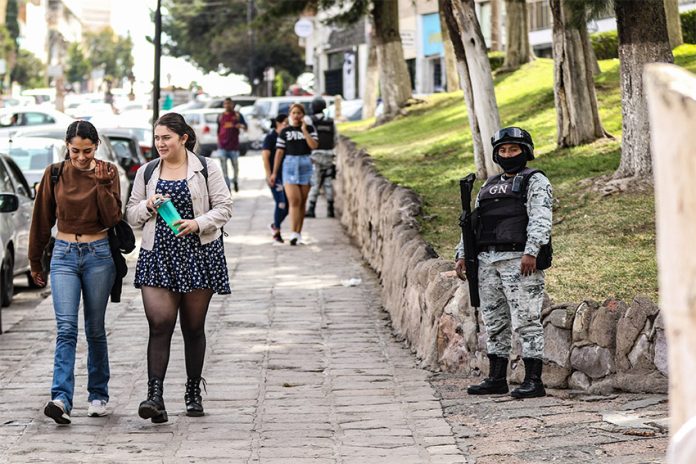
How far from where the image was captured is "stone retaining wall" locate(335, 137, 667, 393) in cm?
781

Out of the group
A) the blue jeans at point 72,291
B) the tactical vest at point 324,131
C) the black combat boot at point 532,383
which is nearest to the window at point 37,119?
the tactical vest at point 324,131

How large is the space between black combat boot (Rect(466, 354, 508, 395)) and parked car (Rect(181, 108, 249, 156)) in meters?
29.8

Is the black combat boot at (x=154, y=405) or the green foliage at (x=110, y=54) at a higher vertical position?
the green foliage at (x=110, y=54)

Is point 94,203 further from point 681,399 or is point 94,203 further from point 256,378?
point 681,399

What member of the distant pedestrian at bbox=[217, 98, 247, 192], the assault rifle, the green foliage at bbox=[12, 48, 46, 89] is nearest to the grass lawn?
the assault rifle

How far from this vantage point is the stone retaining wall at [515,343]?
7.81m

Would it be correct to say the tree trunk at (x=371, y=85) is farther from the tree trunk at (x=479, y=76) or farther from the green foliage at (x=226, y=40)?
the green foliage at (x=226, y=40)

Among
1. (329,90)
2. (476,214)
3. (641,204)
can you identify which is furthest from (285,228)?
(329,90)

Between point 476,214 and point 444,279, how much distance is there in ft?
4.34

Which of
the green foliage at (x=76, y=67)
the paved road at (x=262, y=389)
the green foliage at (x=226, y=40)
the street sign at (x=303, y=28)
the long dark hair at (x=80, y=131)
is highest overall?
the green foliage at (x=76, y=67)

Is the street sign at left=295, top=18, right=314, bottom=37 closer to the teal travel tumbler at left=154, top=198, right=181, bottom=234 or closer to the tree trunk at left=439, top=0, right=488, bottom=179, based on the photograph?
the tree trunk at left=439, top=0, right=488, bottom=179

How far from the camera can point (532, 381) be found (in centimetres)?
803

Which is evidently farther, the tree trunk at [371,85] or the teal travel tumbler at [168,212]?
the tree trunk at [371,85]

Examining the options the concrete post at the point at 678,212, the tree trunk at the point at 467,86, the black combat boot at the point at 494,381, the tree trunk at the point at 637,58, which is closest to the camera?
the concrete post at the point at 678,212
